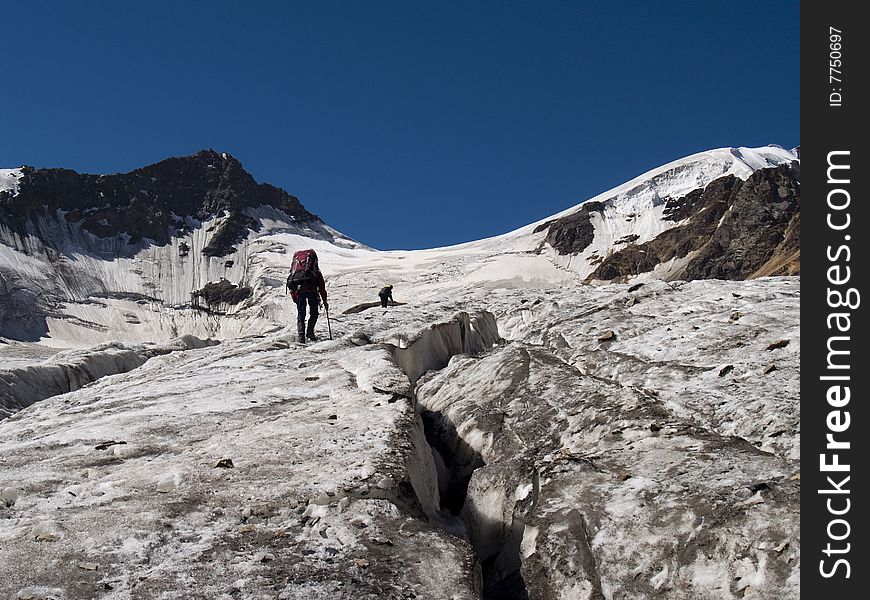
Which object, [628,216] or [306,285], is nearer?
[306,285]

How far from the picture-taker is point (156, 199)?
135 metres

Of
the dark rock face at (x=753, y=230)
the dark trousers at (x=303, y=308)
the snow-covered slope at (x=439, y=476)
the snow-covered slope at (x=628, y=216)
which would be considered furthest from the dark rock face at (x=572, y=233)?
the snow-covered slope at (x=439, y=476)

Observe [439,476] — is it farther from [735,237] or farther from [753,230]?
[753,230]

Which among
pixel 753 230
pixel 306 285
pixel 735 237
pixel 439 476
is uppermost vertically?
pixel 753 230

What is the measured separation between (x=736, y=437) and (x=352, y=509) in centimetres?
401

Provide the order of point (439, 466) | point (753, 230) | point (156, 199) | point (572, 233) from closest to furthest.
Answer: point (439, 466) < point (753, 230) < point (572, 233) < point (156, 199)

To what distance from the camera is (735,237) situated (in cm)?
7975

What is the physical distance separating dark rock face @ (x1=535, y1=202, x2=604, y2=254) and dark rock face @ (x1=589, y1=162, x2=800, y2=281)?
11.5 metres

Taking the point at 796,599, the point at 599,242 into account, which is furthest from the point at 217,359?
the point at 599,242

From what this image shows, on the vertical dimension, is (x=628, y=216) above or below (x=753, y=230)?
above

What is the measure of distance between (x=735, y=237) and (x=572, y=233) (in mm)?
33757

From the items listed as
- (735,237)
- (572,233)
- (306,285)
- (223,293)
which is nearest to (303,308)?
(306,285)

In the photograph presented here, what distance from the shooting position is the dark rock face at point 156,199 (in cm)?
12069

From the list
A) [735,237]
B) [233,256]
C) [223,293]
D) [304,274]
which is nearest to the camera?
[304,274]
